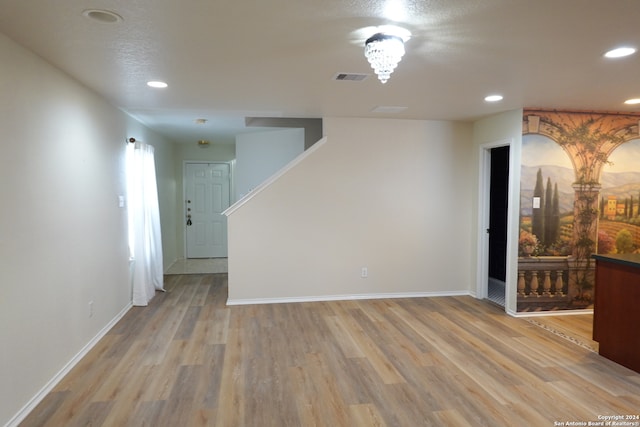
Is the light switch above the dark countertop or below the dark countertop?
above

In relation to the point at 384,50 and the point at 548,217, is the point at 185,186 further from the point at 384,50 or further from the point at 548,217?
the point at 384,50

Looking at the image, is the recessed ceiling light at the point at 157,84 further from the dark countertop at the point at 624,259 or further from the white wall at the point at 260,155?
the dark countertop at the point at 624,259

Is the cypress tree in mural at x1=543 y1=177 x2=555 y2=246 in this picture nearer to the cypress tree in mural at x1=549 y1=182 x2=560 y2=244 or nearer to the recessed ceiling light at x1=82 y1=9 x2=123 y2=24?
the cypress tree in mural at x1=549 y1=182 x2=560 y2=244

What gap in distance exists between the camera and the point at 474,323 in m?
4.06

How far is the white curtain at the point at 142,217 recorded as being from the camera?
4.51 meters

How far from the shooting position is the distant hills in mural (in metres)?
4.21

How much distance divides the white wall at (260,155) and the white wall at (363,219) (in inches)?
57.5

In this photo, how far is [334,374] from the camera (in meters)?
2.91

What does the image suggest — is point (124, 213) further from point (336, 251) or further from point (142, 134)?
point (336, 251)

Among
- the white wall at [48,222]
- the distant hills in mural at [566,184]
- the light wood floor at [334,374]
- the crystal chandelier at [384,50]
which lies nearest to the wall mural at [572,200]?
the distant hills in mural at [566,184]

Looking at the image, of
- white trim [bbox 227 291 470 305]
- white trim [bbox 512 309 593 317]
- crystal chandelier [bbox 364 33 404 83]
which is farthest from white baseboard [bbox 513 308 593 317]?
crystal chandelier [bbox 364 33 404 83]

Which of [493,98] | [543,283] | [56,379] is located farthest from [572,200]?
[56,379]

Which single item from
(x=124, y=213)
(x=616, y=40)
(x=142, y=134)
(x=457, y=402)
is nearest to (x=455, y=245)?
(x=457, y=402)

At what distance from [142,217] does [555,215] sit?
15.5 ft
